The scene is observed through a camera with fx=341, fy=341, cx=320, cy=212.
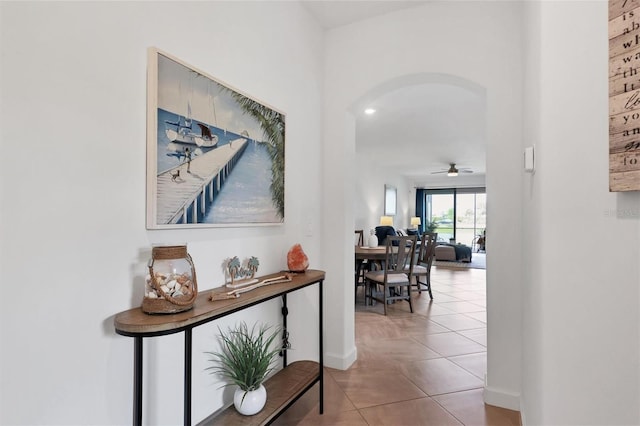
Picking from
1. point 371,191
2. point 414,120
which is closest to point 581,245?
point 414,120

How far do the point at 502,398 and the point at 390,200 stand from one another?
783 cm

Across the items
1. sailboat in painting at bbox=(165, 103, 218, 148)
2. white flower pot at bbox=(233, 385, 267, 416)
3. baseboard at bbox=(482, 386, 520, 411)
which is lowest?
baseboard at bbox=(482, 386, 520, 411)

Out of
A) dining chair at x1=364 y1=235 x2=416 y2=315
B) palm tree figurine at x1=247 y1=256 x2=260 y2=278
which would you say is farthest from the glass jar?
dining chair at x1=364 y1=235 x2=416 y2=315

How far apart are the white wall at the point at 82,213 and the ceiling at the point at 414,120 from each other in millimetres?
1319

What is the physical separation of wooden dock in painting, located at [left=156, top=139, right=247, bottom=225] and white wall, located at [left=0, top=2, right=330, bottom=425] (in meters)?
0.08

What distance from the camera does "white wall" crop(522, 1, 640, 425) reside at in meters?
1.17

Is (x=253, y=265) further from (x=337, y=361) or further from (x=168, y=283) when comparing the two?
(x=337, y=361)

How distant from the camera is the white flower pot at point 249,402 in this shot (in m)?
1.63

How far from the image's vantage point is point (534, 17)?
5.21 ft

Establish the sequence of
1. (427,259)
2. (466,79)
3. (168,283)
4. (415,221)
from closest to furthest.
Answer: (168,283)
(466,79)
(427,259)
(415,221)

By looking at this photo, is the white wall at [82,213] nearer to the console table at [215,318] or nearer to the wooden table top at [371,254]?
the console table at [215,318]

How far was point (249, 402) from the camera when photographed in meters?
1.63

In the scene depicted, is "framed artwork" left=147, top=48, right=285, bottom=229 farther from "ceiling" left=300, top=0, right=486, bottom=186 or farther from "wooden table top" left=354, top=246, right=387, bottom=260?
"wooden table top" left=354, top=246, right=387, bottom=260

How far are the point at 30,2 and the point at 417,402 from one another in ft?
8.69
